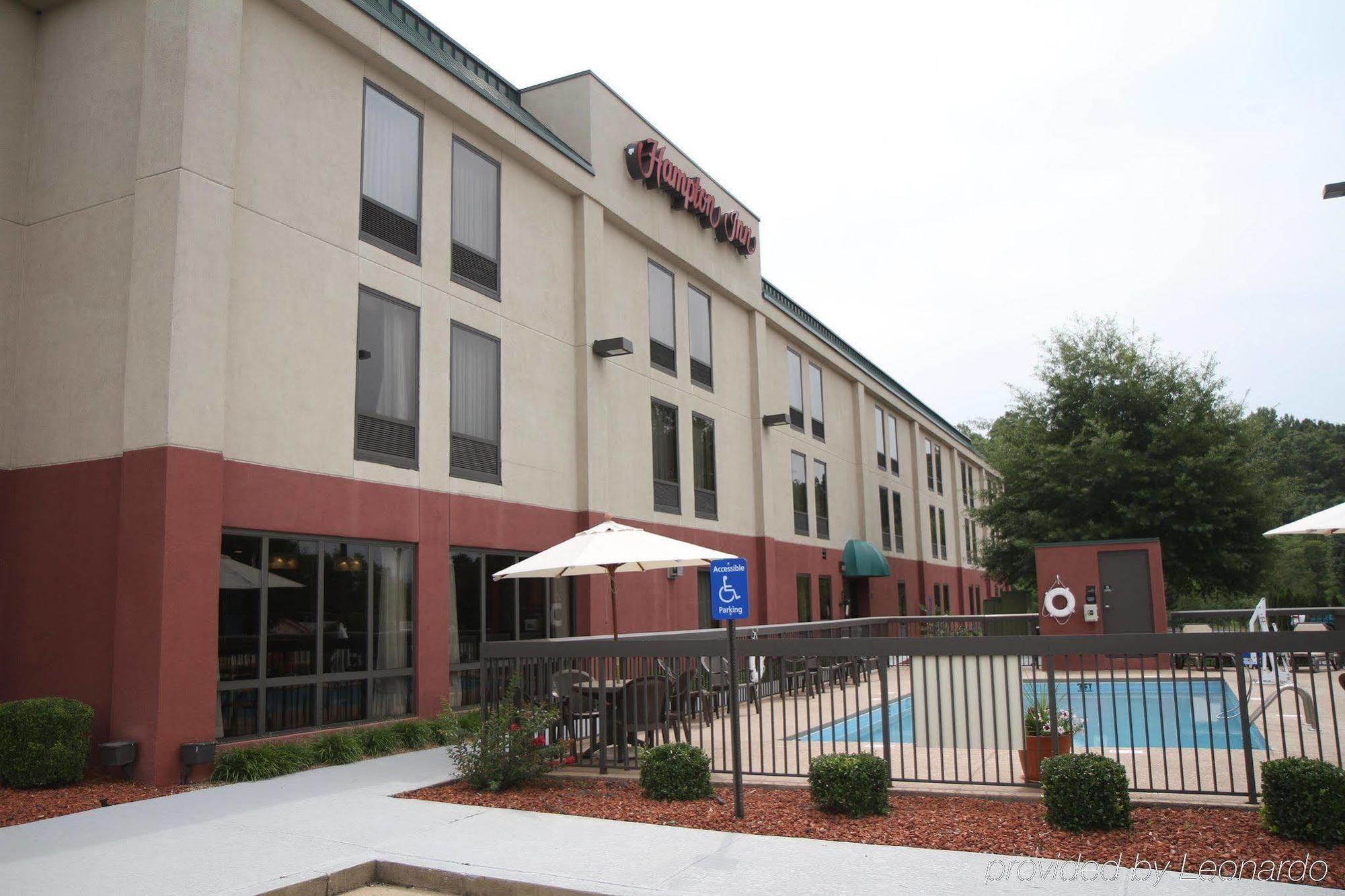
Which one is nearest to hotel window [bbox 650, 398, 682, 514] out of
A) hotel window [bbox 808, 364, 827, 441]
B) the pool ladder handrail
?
hotel window [bbox 808, 364, 827, 441]

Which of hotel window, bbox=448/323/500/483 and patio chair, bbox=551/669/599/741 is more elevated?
hotel window, bbox=448/323/500/483

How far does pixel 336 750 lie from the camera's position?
1187 centimetres

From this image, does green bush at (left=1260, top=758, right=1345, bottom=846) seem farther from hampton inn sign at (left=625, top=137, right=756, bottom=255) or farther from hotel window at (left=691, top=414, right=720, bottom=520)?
hampton inn sign at (left=625, top=137, right=756, bottom=255)

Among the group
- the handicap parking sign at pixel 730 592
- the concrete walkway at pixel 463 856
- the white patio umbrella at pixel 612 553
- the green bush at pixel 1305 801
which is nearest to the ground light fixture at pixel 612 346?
the white patio umbrella at pixel 612 553

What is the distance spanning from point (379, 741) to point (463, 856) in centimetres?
561

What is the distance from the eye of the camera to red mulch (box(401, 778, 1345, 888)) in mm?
6863

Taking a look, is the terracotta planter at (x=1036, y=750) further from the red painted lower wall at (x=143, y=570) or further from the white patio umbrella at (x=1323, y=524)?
the red painted lower wall at (x=143, y=570)

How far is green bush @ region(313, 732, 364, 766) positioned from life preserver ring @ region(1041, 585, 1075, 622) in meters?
15.3

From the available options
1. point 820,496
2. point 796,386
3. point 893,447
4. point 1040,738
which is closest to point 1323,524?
point 1040,738

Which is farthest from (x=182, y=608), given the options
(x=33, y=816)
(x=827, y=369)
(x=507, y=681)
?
(x=827, y=369)

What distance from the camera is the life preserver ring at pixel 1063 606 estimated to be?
2168 cm

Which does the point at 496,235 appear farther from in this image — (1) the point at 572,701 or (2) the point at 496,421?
(1) the point at 572,701

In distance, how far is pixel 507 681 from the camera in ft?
36.5

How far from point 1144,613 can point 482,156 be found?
16.0 m
